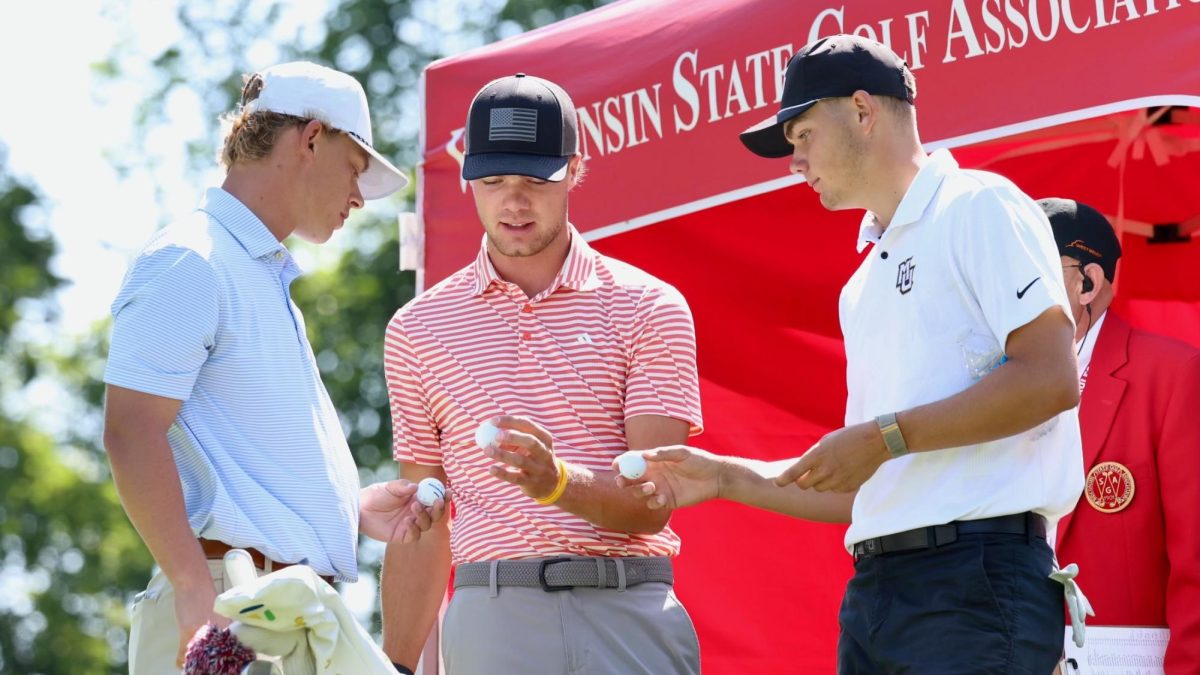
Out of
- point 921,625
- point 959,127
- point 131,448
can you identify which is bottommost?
point 921,625

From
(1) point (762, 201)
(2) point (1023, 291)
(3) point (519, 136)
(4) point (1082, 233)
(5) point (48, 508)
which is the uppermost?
(3) point (519, 136)

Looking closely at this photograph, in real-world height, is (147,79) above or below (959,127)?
above

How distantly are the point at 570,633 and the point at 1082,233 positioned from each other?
1712mm

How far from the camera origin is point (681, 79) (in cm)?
512

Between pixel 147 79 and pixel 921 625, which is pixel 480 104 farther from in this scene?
pixel 147 79

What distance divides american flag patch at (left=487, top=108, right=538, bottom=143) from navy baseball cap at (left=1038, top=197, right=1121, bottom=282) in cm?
135

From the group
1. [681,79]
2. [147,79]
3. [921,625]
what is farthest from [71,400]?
[921,625]

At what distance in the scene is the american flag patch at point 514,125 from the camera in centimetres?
409

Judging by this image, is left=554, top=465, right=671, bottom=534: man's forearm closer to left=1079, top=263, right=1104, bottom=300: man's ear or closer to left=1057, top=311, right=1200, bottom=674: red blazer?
left=1057, top=311, right=1200, bottom=674: red blazer

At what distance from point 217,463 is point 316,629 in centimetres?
64

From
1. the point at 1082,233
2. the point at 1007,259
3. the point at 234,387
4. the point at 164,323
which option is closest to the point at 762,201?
the point at 1082,233

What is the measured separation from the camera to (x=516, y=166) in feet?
13.3

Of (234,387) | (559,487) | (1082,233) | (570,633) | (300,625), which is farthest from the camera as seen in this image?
(1082,233)

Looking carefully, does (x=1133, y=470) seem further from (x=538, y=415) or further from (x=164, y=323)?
(x=164, y=323)
